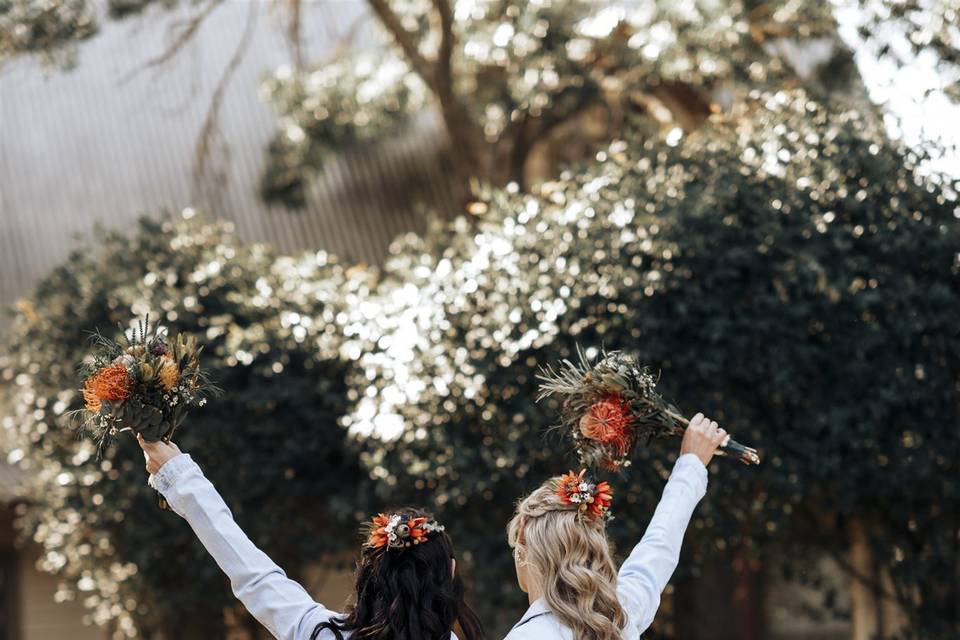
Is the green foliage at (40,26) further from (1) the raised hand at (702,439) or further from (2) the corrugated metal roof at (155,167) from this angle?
(1) the raised hand at (702,439)

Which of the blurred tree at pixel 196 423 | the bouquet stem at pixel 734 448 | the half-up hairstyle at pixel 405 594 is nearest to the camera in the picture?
the half-up hairstyle at pixel 405 594

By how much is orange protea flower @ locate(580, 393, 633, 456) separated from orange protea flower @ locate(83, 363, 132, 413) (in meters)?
1.46

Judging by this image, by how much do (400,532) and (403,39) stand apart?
7.09 metres

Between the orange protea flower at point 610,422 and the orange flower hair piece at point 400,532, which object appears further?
the orange protea flower at point 610,422

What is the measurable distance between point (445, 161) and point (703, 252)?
21.1 ft

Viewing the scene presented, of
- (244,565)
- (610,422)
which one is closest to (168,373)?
(244,565)

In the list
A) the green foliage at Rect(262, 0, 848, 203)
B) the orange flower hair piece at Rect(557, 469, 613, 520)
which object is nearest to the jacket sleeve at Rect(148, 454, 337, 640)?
the orange flower hair piece at Rect(557, 469, 613, 520)

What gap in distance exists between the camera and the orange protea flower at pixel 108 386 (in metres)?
3.28

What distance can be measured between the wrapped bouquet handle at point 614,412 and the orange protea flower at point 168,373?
1.14 m

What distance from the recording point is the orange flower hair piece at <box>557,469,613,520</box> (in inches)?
129

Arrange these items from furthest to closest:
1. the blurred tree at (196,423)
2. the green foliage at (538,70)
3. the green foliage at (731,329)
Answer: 1. the green foliage at (538,70)
2. the blurred tree at (196,423)
3. the green foliage at (731,329)

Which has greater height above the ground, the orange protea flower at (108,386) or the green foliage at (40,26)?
the green foliage at (40,26)

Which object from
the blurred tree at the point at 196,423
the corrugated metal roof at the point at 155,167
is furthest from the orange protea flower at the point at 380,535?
the corrugated metal roof at the point at 155,167

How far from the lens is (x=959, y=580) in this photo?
25.1 feet
